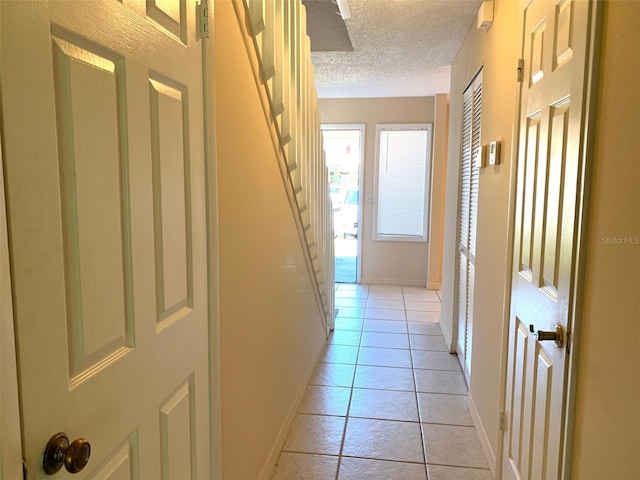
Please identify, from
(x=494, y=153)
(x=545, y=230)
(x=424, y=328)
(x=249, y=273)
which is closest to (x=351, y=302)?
(x=424, y=328)

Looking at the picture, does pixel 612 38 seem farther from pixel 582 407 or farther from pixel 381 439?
pixel 381 439

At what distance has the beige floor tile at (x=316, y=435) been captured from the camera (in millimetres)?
2402

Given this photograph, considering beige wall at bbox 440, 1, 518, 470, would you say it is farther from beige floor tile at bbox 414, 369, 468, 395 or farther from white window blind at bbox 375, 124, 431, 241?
white window blind at bbox 375, 124, 431, 241

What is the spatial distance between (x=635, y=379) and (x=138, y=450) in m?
1.06

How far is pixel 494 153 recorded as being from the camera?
90.5 inches

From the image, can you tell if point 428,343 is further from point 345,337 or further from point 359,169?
point 359,169

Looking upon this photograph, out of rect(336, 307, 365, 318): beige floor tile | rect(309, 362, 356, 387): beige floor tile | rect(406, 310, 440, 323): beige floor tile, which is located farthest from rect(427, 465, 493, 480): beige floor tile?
rect(336, 307, 365, 318): beige floor tile

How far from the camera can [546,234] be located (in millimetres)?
1466

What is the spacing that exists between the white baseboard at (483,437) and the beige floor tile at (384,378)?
448 mm

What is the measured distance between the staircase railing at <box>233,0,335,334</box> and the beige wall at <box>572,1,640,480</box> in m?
1.18

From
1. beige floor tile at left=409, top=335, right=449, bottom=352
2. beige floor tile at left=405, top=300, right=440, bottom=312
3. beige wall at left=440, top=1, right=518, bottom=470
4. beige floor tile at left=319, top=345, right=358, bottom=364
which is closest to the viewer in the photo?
beige wall at left=440, top=1, right=518, bottom=470

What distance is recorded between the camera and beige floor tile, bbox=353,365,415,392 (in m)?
3.13

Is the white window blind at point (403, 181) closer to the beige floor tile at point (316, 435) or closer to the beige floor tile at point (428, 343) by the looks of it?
the beige floor tile at point (428, 343)

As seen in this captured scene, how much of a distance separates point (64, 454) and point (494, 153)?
2.16 m
